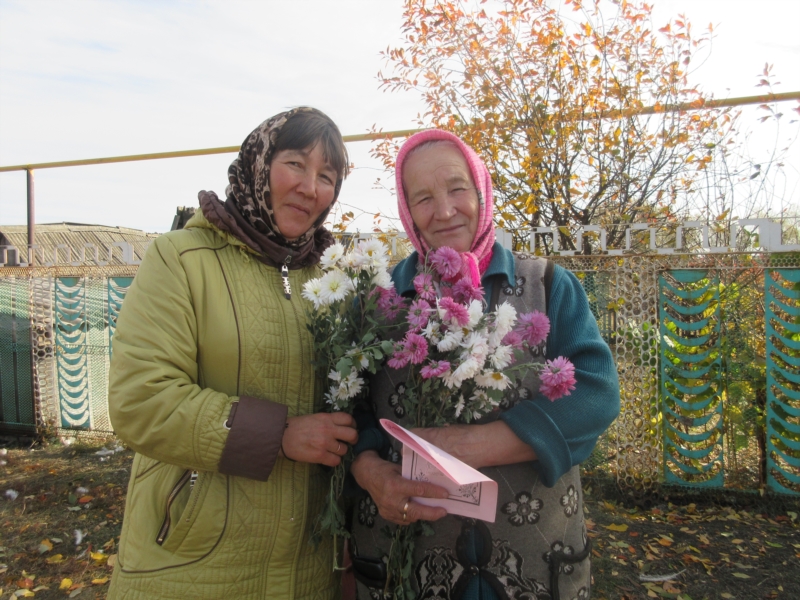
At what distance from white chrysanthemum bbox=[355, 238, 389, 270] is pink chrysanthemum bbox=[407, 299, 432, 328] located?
0.19 m

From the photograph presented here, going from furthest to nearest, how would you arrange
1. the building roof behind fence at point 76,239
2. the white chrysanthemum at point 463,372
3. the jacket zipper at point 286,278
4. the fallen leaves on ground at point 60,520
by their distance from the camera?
the building roof behind fence at point 76,239
the fallen leaves on ground at point 60,520
the jacket zipper at point 286,278
the white chrysanthemum at point 463,372

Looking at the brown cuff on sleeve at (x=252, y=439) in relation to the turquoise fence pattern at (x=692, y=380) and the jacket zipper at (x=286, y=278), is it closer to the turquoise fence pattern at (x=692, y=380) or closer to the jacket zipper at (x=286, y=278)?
the jacket zipper at (x=286, y=278)

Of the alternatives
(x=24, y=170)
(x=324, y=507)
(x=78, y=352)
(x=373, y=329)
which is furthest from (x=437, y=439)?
(x=24, y=170)

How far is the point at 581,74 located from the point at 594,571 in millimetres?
4090

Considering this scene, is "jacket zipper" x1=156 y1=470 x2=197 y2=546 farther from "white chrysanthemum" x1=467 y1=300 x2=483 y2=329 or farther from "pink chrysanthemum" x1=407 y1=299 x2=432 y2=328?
"white chrysanthemum" x1=467 y1=300 x2=483 y2=329

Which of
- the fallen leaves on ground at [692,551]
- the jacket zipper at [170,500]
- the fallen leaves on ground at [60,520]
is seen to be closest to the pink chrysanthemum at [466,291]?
the jacket zipper at [170,500]

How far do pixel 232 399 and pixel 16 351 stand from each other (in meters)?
6.93

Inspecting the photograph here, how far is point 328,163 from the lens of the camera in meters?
1.79

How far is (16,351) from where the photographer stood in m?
6.84

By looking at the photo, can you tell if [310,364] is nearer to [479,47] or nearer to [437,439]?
[437,439]

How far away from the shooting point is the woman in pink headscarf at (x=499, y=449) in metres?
1.51

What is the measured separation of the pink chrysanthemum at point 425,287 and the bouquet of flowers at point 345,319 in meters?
0.11

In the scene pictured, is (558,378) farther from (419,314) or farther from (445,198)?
(445,198)

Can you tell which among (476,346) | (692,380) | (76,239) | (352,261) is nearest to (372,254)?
(352,261)
